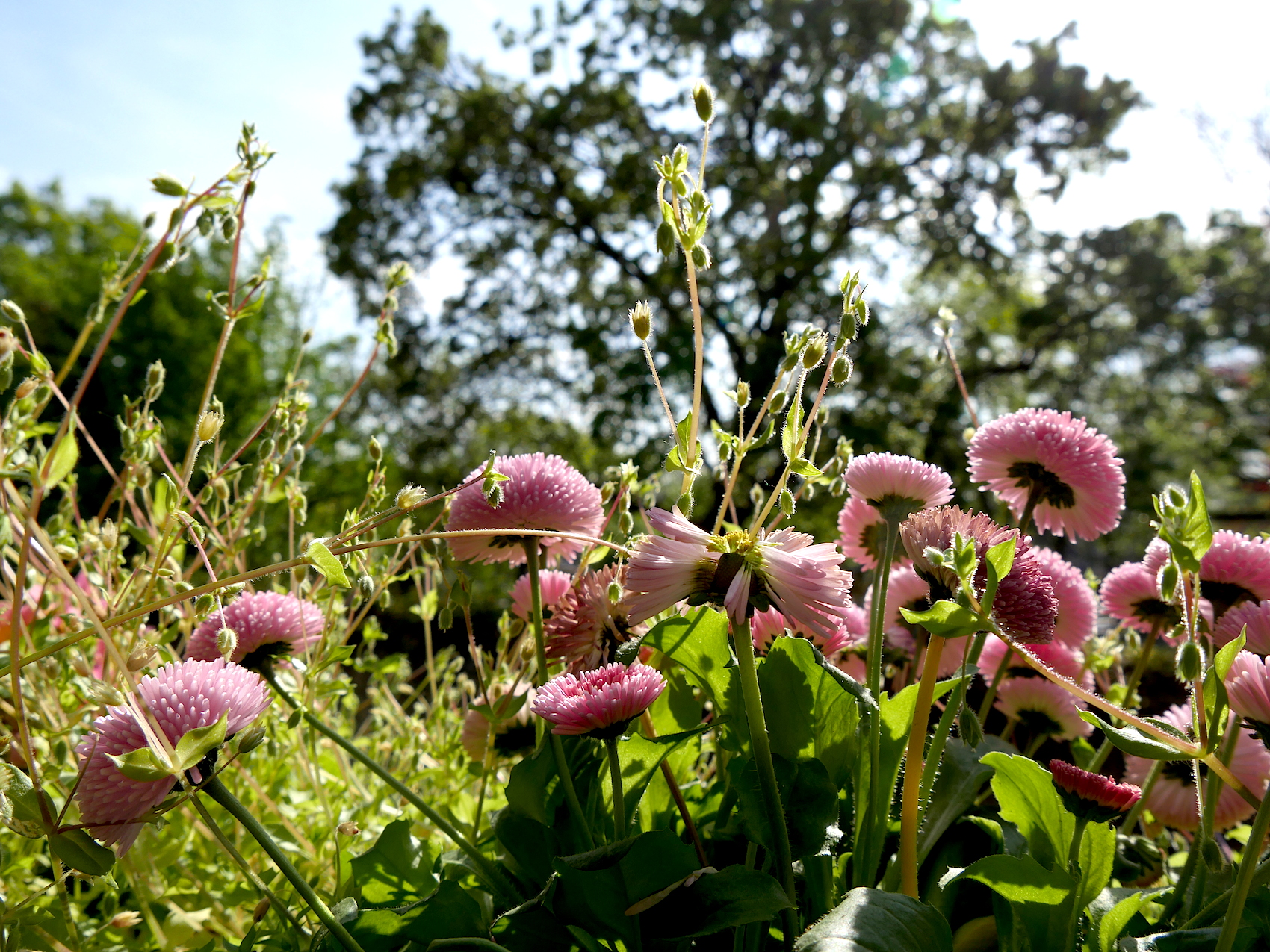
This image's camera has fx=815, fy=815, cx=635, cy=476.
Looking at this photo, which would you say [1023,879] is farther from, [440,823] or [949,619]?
[440,823]

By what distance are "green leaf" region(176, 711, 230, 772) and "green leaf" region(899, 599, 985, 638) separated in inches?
12.0

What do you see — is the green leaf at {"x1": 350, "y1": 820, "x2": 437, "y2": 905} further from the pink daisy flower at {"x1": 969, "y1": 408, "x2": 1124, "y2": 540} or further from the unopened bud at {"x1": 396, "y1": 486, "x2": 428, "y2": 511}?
the pink daisy flower at {"x1": 969, "y1": 408, "x2": 1124, "y2": 540}

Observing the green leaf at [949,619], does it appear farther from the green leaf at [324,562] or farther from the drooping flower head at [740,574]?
the green leaf at [324,562]

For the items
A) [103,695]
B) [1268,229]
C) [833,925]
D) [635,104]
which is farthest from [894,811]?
[1268,229]

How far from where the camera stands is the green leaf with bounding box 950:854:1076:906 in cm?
40

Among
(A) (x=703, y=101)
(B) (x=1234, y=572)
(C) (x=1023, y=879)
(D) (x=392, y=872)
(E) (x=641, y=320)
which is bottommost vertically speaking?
(D) (x=392, y=872)

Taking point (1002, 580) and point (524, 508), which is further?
point (524, 508)

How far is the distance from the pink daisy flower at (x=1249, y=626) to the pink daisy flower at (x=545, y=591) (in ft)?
1.41

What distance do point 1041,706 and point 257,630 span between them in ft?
2.08

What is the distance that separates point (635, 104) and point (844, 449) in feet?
18.3

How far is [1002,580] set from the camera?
0.42 metres

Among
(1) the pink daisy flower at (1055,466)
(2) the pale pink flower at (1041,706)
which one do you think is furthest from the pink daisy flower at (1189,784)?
(1) the pink daisy flower at (1055,466)

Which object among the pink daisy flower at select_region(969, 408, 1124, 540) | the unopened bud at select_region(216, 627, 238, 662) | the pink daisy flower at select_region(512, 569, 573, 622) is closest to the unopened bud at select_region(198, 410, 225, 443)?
the unopened bud at select_region(216, 627, 238, 662)

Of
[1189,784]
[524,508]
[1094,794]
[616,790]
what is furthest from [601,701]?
[1189,784]
